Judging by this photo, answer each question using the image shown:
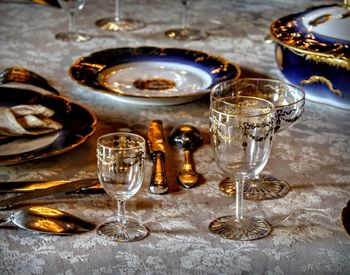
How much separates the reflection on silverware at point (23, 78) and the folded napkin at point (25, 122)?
18 centimetres

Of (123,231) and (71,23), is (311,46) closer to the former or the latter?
(123,231)

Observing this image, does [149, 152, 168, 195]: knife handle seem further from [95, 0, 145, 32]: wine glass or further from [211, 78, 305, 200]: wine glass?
[95, 0, 145, 32]: wine glass

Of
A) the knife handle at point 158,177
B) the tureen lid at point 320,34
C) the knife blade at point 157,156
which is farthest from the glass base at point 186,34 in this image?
the knife handle at point 158,177

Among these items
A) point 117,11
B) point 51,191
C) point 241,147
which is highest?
point 241,147

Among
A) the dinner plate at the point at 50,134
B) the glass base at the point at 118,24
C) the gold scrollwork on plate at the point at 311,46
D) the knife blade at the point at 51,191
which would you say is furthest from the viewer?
the glass base at the point at 118,24

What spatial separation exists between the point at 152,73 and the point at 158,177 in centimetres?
48

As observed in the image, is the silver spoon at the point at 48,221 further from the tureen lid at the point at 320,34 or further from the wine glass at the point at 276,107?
the tureen lid at the point at 320,34

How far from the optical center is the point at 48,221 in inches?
37.0

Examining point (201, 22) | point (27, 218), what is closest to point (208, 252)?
point (27, 218)

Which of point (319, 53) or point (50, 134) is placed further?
point (319, 53)

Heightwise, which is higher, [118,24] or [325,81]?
[325,81]

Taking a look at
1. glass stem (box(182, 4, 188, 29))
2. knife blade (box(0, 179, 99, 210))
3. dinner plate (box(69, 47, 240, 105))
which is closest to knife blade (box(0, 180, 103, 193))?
knife blade (box(0, 179, 99, 210))

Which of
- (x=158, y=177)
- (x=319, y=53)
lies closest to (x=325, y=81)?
(x=319, y=53)

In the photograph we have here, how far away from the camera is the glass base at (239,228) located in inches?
36.4
